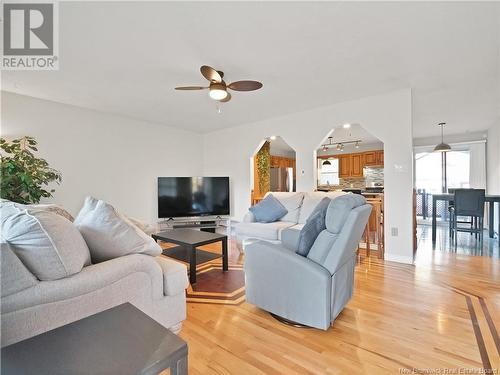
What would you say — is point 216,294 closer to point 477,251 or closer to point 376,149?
point 477,251

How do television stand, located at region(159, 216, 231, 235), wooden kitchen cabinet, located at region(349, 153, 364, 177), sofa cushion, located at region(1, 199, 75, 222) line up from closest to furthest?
sofa cushion, located at region(1, 199, 75, 222), television stand, located at region(159, 216, 231, 235), wooden kitchen cabinet, located at region(349, 153, 364, 177)

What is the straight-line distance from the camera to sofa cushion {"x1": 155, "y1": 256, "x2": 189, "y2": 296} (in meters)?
1.76

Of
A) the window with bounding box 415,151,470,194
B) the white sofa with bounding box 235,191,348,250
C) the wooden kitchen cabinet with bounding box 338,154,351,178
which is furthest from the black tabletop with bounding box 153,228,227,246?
the window with bounding box 415,151,470,194

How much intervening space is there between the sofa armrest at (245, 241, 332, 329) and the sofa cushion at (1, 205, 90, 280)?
1.28 meters

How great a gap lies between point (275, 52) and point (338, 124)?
7.06 feet

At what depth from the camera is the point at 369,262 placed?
12.0 ft

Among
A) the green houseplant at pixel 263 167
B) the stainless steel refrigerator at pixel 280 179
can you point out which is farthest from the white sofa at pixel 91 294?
the stainless steel refrigerator at pixel 280 179

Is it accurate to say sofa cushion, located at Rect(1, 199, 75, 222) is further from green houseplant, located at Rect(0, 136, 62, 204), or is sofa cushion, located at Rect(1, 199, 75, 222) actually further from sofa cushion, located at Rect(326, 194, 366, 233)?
sofa cushion, located at Rect(326, 194, 366, 233)

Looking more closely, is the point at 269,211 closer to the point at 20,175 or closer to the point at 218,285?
the point at 218,285

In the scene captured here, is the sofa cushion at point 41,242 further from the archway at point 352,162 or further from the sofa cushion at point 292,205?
the archway at point 352,162

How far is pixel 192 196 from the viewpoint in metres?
5.46

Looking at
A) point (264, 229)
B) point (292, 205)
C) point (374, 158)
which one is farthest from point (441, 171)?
point (264, 229)

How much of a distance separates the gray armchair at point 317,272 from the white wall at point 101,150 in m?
3.75

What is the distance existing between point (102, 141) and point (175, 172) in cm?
163
